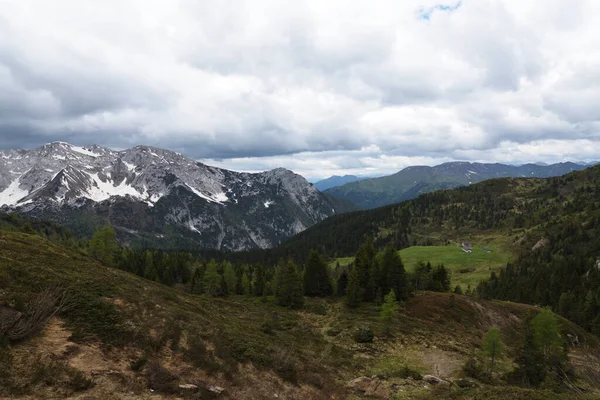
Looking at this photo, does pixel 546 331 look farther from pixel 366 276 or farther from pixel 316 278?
pixel 316 278

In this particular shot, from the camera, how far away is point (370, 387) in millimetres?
32375

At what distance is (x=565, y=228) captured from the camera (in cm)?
18750

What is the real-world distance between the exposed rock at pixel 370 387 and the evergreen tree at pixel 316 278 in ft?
156

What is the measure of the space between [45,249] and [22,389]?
31.1m

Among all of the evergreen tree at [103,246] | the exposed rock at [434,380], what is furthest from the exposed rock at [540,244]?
the evergreen tree at [103,246]

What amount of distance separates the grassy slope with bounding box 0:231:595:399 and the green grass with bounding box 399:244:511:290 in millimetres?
118462

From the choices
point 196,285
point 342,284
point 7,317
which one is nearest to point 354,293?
point 342,284

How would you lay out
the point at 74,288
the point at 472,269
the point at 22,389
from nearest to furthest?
the point at 22,389, the point at 74,288, the point at 472,269

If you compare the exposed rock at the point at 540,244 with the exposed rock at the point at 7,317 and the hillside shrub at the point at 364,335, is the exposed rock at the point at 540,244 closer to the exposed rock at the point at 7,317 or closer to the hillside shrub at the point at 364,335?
the hillside shrub at the point at 364,335

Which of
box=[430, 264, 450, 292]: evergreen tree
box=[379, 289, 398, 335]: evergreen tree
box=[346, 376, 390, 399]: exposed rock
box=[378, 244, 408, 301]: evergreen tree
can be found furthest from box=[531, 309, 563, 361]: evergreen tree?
box=[430, 264, 450, 292]: evergreen tree

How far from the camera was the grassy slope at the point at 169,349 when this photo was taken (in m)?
21.2

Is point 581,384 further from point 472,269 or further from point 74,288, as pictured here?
point 472,269

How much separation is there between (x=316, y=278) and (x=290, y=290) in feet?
43.0

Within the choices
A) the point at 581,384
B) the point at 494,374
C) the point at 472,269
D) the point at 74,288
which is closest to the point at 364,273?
the point at 494,374
